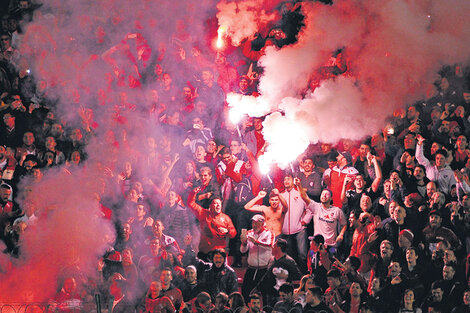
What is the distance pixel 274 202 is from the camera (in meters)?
9.41

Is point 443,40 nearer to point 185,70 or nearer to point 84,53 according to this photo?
point 185,70

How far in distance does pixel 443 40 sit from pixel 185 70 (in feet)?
10.6

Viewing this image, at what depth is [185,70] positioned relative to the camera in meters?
9.70

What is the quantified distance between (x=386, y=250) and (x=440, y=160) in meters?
1.25

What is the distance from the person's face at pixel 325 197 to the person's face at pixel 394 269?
1.08 m

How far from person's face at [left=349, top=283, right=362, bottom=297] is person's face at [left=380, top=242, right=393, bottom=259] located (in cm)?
47

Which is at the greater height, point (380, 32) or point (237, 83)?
point (380, 32)

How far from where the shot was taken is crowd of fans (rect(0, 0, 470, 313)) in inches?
352

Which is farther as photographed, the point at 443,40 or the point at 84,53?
the point at 84,53

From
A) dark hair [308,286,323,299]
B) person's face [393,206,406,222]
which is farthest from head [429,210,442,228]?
dark hair [308,286,323,299]

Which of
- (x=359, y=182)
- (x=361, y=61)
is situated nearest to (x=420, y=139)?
(x=359, y=182)

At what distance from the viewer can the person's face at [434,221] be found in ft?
29.0

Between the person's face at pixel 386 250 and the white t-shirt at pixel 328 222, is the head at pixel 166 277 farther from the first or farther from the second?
the person's face at pixel 386 250

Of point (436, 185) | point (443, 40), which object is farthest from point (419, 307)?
point (443, 40)
